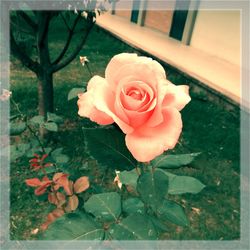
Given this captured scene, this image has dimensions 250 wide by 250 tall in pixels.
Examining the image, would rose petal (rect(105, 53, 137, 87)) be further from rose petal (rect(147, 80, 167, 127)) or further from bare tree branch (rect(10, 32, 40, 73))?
bare tree branch (rect(10, 32, 40, 73))

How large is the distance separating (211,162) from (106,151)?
322 centimetres

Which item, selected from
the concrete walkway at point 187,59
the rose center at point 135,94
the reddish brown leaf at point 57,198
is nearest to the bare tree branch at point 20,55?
the reddish brown leaf at point 57,198

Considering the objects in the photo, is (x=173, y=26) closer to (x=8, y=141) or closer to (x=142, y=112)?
(x=8, y=141)

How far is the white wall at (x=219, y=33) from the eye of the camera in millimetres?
7812

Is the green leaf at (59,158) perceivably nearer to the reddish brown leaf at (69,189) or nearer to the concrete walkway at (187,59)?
the reddish brown leaf at (69,189)

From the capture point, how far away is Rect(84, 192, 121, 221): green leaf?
1.05m

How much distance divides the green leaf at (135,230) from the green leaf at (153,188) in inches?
2.8

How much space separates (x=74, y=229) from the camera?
0.94m

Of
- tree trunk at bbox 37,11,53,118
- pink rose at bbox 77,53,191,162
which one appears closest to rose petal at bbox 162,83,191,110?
pink rose at bbox 77,53,191,162

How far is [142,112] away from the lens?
77cm

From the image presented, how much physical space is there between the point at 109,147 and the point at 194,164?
13.1 inches

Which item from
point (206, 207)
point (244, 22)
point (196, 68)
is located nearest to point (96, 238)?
point (206, 207)

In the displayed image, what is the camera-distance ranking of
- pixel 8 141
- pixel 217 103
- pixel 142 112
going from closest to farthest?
pixel 142 112, pixel 8 141, pixel 217 103

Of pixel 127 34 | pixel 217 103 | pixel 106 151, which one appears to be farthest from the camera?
pixel 127 34
